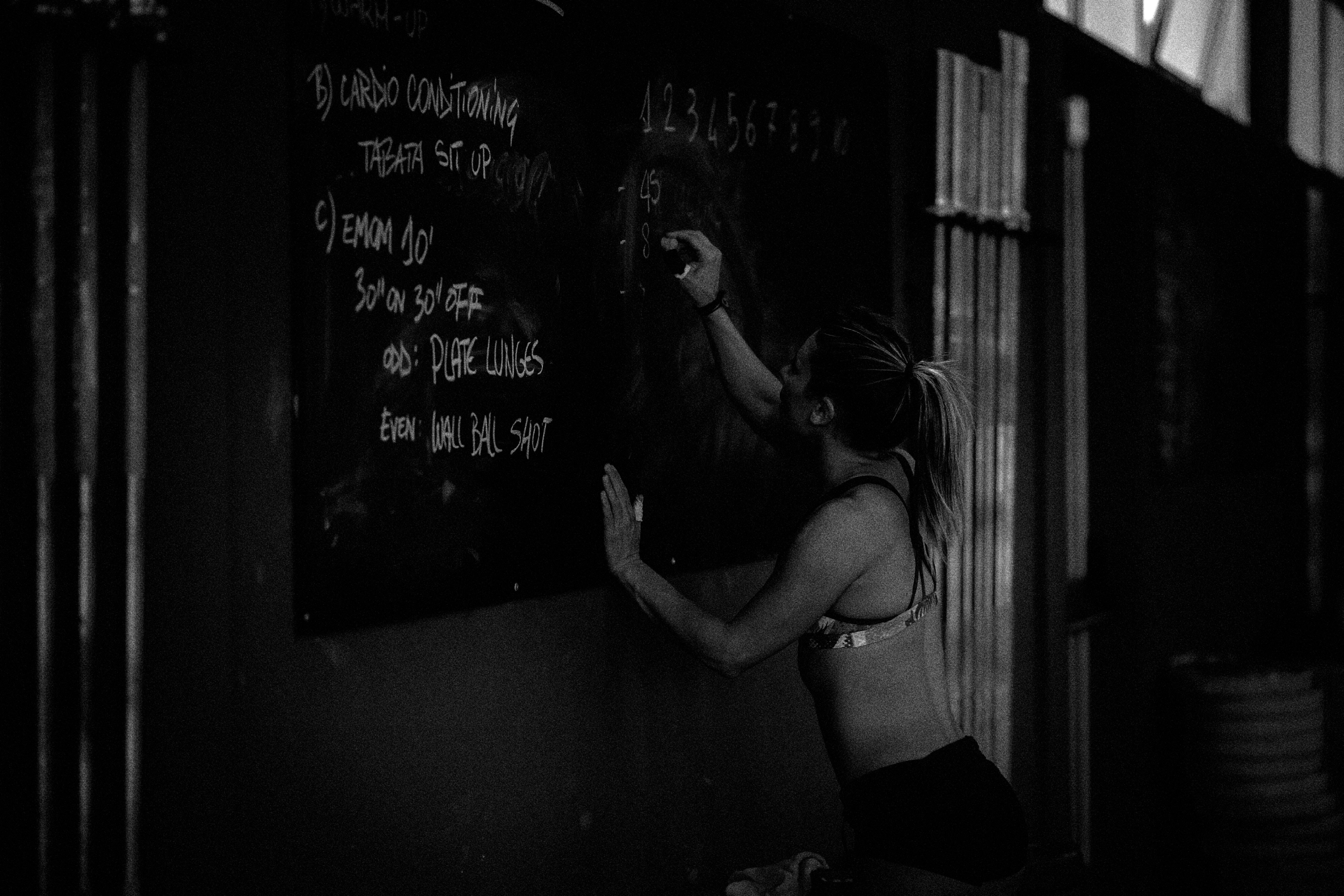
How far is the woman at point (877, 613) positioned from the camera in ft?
7.29

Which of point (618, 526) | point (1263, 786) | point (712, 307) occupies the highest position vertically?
point (712, 307)

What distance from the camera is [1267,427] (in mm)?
6230

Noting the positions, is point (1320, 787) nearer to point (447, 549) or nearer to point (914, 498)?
point (914, 498)

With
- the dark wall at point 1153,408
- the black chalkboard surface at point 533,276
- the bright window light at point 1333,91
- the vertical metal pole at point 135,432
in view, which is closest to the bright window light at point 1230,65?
the dark wall at point 1153,408

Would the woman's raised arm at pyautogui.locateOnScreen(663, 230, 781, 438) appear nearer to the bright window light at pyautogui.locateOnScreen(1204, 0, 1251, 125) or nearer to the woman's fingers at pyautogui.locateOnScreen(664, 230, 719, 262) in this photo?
the woman's fingers at pyautogui.locateOnScreen(664, 230, 719, 262)

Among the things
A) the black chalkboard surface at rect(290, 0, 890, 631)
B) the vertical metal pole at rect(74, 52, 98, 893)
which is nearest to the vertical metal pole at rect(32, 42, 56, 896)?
the vertical metal pole at rect(74, 52, 98, 893)

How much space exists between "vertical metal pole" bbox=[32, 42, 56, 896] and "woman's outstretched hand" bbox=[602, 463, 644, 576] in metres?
1.01

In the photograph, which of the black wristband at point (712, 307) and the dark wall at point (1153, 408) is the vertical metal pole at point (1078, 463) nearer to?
the dark wall at point (1153, 408)

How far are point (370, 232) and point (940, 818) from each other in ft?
4.50

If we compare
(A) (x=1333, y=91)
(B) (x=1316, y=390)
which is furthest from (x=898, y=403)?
(A) (x=1333, y=91)

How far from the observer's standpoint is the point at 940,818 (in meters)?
2.24

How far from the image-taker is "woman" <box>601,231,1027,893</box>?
2221 mm

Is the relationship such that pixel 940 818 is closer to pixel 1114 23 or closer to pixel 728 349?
pixel 728 349

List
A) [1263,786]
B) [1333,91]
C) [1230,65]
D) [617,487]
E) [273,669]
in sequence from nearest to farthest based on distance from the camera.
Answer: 1. [273,669]
2. [617,487]
3. [1263,786]
4. [1230,65]
5. [1333,91]
